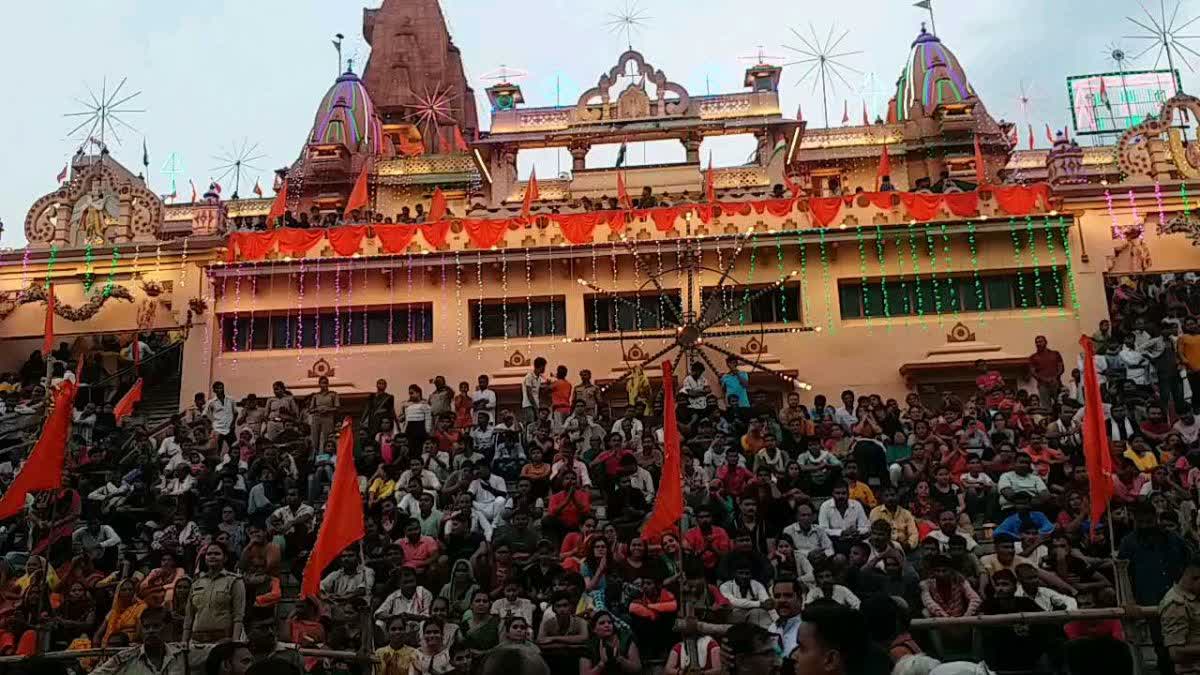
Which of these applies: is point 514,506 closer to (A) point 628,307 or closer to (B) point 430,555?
(B) point 430,555

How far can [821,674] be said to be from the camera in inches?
171

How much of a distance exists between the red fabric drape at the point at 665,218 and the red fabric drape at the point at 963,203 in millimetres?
5821

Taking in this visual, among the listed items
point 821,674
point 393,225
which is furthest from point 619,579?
point 393,225

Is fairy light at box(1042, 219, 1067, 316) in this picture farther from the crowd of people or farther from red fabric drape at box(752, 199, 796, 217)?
red fabric drape at box(752, 199, 796, 217)

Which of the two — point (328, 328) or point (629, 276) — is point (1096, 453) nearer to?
point (629, 276)

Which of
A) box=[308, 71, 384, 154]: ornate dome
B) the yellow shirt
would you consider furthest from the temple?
box=[308, 71, 384, 154]: ornate dome

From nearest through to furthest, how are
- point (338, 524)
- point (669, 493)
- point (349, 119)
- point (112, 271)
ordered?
point (338, 524), point (669, 493), point (112, 271), point (349, 119)

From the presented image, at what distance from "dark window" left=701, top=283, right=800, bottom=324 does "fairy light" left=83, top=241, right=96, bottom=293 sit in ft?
46.5

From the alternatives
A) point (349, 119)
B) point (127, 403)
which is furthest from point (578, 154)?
point (127, 403)

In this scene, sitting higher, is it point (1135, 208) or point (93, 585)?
point (1135, 208)

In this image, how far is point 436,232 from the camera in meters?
25.1

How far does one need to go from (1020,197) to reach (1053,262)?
1547mm

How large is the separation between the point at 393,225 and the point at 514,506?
12109mm

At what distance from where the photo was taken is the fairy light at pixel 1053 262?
78.4ft
